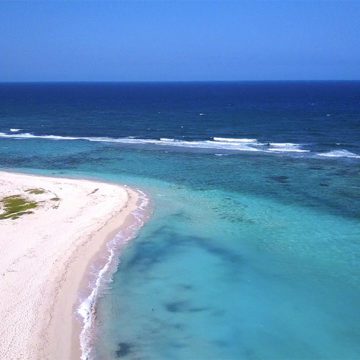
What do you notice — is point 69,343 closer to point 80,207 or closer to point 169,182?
point 80,207

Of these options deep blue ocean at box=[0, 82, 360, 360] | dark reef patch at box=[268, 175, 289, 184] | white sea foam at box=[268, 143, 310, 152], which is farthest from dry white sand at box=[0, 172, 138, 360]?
white sea foam at box=[268, 143, 310, 152]

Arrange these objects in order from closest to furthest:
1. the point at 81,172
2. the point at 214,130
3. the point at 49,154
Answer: the point at 81,172, the point at 49,154, the point at 214,130

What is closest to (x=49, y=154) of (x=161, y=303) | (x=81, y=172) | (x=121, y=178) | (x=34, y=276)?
(x=81, y=172)

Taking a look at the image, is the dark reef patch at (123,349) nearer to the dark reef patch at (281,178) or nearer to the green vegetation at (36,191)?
the green vegetation at (36,191)

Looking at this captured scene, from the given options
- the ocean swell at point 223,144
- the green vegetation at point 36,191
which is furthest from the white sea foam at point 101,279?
the ocean swell at point 223,144

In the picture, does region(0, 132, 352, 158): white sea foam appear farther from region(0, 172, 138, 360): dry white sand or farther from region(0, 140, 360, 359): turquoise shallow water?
region(0, 172, 138, 360): dry white sand

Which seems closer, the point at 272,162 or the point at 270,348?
the point at 270,348
